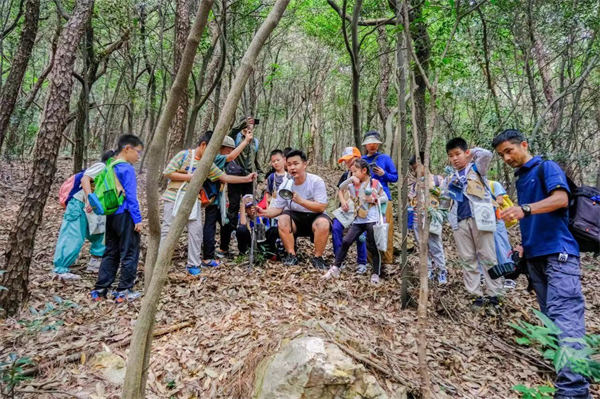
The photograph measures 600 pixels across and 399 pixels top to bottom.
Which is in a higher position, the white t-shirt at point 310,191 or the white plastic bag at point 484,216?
the white t-shirt at point 310,191

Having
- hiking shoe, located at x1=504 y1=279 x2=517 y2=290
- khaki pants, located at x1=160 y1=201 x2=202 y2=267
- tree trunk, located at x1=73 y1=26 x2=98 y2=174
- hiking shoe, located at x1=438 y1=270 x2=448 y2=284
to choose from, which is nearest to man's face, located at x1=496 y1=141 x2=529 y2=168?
hiking shoe, located at x1=438 y1=270 x2=448 y2=284

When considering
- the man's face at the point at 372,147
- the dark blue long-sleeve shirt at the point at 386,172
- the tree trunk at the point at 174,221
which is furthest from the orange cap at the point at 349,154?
the tree trunk at the point at 174,221

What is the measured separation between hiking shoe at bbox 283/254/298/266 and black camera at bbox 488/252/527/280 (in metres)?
2.87

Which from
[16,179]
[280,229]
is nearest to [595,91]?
[280,229]

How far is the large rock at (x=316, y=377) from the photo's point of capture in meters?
2.44

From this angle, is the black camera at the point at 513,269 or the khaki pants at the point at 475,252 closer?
the black camera at the point at 513,269

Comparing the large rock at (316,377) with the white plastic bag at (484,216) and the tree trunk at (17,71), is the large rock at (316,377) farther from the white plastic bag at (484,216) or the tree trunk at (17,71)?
the tree trunk at (17,71)

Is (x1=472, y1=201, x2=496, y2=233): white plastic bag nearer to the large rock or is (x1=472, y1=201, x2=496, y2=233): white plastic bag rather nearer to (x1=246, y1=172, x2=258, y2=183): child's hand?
the large rock

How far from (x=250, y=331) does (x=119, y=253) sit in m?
2.37

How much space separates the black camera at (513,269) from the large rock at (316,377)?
180 cm

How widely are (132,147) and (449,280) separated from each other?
195 inches

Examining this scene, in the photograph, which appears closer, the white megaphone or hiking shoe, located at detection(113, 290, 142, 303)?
hiking shoe, located at detection(113, 290, 142, 303)

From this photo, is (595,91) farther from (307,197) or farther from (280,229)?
(280,229)

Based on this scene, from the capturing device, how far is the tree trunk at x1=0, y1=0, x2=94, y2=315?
3.91 metres
